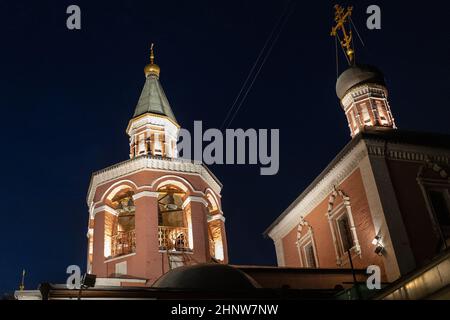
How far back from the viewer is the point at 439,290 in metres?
8.52

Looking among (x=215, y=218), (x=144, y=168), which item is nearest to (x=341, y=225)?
(x=215, y=218)

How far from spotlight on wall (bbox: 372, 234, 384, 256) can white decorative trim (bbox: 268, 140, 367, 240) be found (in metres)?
2.35

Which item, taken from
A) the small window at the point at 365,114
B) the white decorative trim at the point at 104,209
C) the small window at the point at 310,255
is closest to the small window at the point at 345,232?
the small window at the point at 310,255

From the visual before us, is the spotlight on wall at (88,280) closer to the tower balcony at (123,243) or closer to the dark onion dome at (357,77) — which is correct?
the tower balcony at (123,243)

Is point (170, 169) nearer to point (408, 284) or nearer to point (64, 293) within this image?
point (64, 293)

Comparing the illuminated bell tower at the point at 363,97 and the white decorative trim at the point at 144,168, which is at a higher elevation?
the illuminated bell tower at the point at 363,97

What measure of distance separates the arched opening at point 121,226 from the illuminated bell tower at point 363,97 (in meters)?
8.19

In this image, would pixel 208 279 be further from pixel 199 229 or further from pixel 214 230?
pixel 214 230

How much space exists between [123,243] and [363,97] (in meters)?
9.84

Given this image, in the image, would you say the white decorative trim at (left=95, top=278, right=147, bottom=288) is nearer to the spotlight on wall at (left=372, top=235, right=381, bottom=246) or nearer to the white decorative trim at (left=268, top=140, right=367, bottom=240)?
the spotlight on wall at (left=372, top=235, right=381, bottom=246)

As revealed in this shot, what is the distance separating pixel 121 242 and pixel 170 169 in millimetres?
2525

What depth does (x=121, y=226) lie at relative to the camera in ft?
51.7

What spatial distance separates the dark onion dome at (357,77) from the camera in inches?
741
